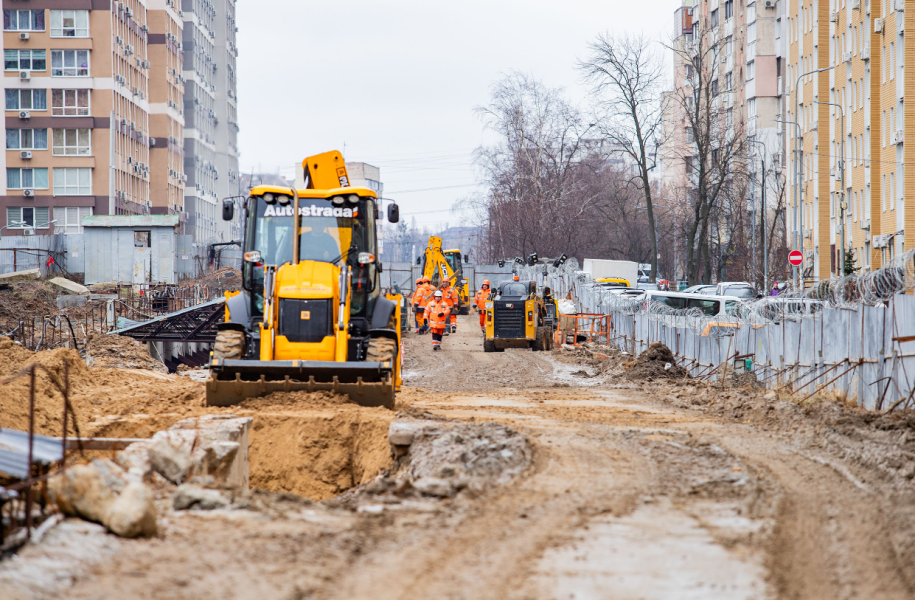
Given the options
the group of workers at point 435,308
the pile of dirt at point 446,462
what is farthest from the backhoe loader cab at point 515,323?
the pile of dirt at point 446,462

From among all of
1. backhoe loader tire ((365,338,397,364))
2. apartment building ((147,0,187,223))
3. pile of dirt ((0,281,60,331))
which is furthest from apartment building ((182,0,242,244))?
backhoe loader tire ((365,338,397,364))

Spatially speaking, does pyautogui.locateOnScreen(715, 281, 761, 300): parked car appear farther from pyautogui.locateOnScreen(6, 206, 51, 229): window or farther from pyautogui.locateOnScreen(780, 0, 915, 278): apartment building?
pyautogui.locateOnScreen(6, 206, 51, 229): window

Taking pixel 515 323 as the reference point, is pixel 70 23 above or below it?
above

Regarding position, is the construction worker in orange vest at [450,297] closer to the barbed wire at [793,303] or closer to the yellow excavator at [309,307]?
the barbed wire at [793,303]

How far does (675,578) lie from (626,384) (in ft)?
51.3

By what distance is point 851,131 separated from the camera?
54750 mm

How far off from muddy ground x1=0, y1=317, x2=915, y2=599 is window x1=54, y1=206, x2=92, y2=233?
5215 cm

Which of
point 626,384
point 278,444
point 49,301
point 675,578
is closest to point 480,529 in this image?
point 675,578

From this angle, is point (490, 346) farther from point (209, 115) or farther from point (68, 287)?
point (209, 115)

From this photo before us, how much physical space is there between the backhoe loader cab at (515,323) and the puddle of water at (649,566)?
2356 cm

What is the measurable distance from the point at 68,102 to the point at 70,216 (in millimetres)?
6904

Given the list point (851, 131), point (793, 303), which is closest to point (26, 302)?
point (793, 303)

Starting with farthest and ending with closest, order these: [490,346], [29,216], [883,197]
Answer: [29,216], [883,197], [490,346]

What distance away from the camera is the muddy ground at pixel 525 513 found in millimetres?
5980
